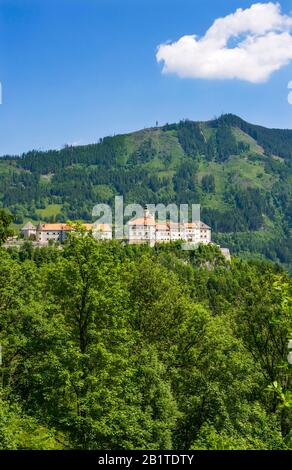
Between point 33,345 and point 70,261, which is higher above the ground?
point 70,261


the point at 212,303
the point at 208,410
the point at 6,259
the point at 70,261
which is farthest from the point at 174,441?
the point at 212,303

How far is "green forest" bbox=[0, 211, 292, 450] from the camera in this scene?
3178cm

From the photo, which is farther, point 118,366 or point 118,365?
point 118,366

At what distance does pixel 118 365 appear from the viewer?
34.4 metres

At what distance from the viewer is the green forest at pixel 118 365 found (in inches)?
1251

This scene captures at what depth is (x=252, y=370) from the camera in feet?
136

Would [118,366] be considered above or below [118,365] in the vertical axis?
below

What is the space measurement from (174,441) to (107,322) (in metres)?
10.00

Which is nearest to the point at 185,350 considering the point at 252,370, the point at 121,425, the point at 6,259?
the point at 252,370
